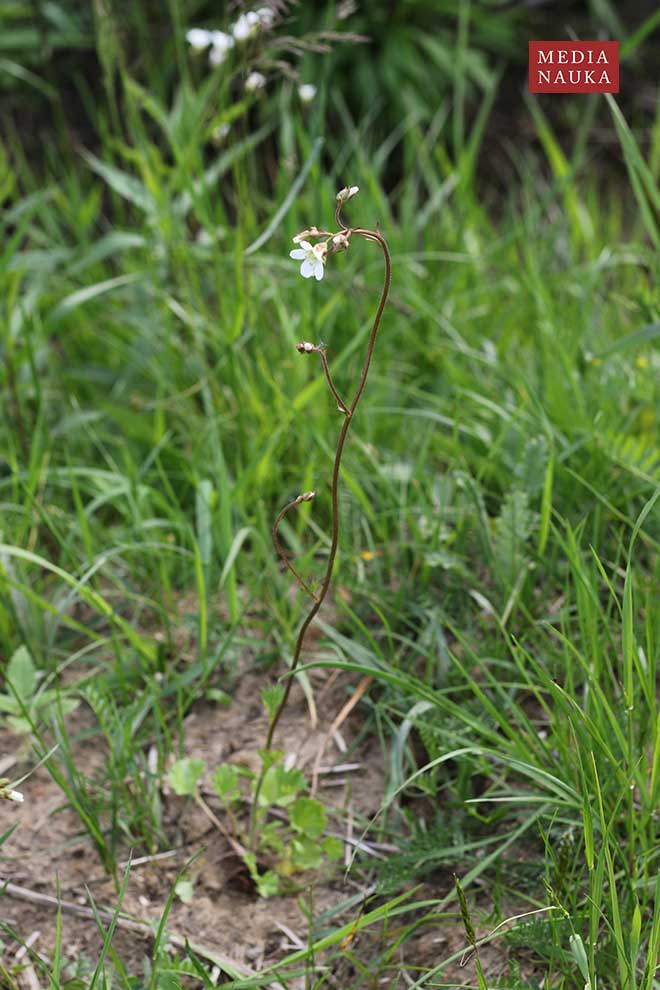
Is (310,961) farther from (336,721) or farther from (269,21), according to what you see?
(269,21)

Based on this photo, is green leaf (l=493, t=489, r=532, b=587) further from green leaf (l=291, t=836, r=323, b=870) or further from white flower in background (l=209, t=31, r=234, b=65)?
white flower in background (l=209, t=31, r=234, b=65)

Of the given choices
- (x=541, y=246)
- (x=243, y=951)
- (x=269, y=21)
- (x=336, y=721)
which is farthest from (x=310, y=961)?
(x=541, y=246)

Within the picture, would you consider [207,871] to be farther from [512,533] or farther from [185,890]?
[512,533]

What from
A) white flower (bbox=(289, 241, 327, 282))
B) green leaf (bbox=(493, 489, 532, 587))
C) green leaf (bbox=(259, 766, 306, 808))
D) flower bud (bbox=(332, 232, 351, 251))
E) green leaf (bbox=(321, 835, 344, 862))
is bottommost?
green leaf (bbox=(321, 835, 344, 862))

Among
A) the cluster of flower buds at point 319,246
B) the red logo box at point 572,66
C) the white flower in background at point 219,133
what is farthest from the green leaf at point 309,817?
the white flower in background at point 219,133

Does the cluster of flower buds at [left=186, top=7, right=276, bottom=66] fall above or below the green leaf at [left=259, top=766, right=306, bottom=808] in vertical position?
above

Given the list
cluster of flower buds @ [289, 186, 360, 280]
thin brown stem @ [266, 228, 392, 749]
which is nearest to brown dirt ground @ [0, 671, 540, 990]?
thin brown stem @ [266, 228, 392, 749]

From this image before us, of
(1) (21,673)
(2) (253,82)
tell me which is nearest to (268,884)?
(1) (21,673)
